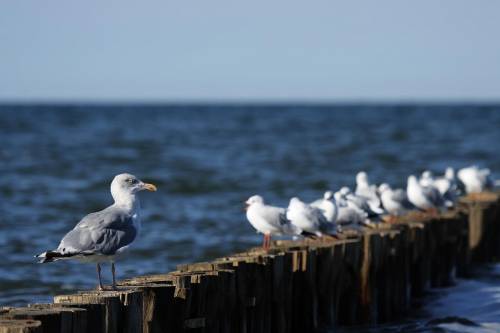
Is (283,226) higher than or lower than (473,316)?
higher

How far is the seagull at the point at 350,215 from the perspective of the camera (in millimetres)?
13062

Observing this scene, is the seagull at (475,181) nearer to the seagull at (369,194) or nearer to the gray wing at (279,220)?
the seagull at (369,194)

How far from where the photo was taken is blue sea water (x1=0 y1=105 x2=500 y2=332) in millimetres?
16266

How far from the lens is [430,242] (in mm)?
14344

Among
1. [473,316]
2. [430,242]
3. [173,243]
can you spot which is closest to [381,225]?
[430,242]

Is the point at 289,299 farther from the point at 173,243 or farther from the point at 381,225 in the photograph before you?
the point at 173,243

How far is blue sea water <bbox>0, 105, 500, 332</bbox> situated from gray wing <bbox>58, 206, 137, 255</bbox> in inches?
177

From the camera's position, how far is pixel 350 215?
43.1ft

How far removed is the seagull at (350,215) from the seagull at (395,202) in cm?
151

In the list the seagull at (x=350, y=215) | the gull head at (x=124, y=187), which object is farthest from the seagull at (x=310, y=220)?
the gull head at (x=124, y=187)

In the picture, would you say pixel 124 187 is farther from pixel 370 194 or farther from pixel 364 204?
pixel 370 194

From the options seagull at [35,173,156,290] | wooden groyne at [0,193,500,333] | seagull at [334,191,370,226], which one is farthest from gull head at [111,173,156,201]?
A: seagull at [334,191,370,226]

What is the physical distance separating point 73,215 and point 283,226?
1136 cm

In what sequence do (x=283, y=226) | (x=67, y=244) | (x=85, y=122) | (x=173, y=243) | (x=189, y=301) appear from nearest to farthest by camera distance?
(x=67, y=244), (x=189, y=301), (x=283, y=226), (x=173, y=243), (x=85, y=122)
